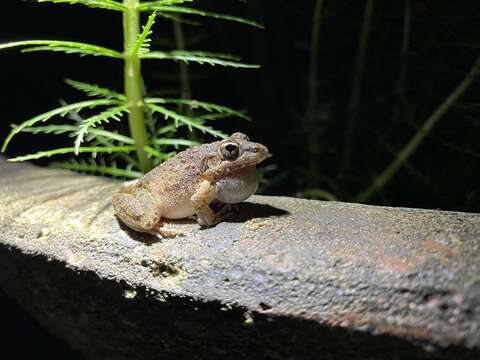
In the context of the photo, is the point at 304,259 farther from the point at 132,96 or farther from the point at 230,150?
the point at 132,96

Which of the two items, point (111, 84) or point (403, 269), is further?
point (111, 84)

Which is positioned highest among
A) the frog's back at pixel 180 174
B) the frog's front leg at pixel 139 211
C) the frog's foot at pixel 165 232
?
the frog's back at pixel 180 174

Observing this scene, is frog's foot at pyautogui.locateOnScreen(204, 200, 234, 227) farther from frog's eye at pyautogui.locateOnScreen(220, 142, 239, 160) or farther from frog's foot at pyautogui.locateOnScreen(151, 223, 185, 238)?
frog's eye at pyautogui.locateOnScreen(220, 142, 239, 160)

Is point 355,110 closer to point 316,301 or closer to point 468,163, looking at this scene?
point 468,163

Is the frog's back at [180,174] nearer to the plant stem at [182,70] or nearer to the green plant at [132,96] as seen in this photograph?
the green plant at [132,96]

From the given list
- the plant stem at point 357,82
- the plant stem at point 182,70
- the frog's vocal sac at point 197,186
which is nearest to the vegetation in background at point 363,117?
the plant stem at point 357,82

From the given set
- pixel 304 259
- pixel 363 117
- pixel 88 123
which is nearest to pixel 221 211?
pixel 304 259

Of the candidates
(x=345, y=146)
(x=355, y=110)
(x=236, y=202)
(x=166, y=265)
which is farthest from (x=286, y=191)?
(x=166, y=265)
